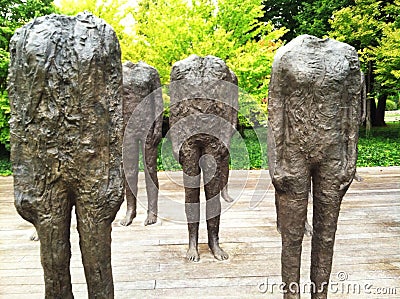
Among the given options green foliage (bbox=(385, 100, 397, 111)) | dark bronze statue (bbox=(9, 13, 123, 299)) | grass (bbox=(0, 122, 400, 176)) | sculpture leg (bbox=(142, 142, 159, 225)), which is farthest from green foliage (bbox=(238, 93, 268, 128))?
green foliage (bbox=(385, 100, 397, 111))

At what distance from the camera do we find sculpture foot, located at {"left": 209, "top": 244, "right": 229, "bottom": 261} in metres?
3.89

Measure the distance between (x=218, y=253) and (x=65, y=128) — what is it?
2.38 meters

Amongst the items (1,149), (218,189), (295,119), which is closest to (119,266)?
(218,189)

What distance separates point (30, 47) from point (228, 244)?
3.05 meters

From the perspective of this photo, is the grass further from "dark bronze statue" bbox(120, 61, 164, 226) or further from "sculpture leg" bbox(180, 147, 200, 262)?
"sculpture leg" bbox(180, 147, 200, 262)

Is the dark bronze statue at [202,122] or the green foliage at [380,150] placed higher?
the dark bronze statue at [202,122]

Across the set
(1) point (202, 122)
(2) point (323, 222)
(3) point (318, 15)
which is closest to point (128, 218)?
(1) point (202, 122)

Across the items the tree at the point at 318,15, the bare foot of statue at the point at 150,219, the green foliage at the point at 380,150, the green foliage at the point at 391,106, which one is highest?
the tree at the point at 318,15

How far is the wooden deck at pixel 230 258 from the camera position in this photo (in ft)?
10.8

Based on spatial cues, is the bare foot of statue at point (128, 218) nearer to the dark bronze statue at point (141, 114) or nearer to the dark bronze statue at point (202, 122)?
the dark bronze statue at point (141, 114)

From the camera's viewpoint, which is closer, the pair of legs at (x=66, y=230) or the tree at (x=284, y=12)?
the pair of legs at (x=66, y=230)

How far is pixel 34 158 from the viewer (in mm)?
2066

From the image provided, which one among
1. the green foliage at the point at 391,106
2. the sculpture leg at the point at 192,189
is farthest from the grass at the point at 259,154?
the green foliage at the point at 391,106

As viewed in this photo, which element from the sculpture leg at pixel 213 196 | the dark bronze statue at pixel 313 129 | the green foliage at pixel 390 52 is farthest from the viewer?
the green foliage at pixel 390 52
